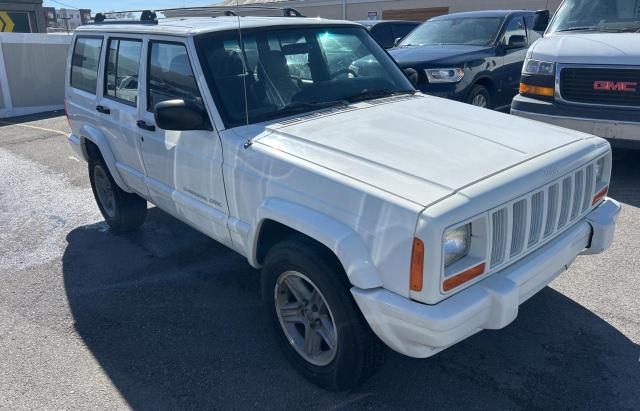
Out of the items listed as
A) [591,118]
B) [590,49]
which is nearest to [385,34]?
[590,49]

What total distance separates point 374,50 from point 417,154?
179cm

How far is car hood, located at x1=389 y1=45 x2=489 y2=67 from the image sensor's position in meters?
7.30

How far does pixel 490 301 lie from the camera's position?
2463 mm

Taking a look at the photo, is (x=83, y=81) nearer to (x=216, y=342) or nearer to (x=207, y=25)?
(x=207, y=25)

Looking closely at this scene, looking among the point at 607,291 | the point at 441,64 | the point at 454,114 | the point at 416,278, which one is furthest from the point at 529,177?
the point at 441,64

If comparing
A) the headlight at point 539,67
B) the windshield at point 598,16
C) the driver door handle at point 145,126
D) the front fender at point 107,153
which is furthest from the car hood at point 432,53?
the driver door handle at point 145,126

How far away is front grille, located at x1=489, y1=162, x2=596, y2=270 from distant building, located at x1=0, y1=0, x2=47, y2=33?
19.4 meters

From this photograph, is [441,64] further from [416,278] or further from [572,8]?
[416,278]

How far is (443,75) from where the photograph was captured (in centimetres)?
716

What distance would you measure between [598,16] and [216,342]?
573 centimetres

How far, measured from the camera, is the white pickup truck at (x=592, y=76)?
17.9ft

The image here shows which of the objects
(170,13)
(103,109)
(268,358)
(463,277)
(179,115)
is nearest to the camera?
(463,277)

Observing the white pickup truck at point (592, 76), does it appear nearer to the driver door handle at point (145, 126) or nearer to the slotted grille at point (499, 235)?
the slotted grille at point (499, 235)

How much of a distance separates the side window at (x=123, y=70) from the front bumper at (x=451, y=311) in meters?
2.74
